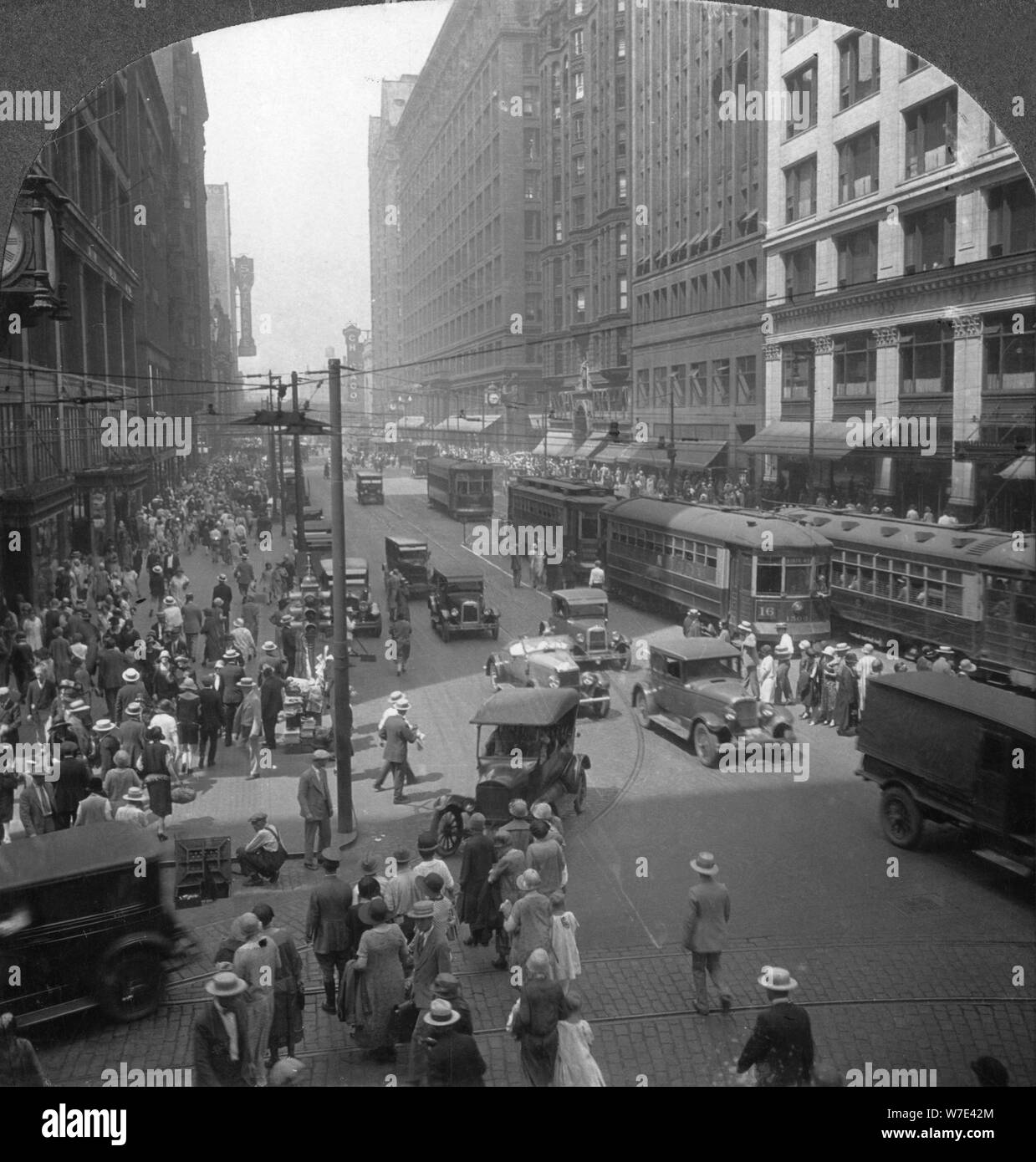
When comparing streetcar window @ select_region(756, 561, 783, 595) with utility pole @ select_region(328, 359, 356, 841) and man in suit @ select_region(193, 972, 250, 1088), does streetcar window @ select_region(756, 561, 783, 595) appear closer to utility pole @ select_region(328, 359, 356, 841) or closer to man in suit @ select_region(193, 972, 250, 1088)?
utility pole @ select_region(328, 359, 356, 841)

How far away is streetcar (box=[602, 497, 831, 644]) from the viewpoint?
18469mm

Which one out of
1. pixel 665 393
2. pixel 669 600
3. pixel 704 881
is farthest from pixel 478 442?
pixel 704 881

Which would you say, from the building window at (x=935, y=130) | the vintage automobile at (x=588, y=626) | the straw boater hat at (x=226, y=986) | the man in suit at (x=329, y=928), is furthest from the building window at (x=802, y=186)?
the straw boater hat at (x=226, y=986)

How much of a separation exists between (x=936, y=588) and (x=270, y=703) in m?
12.4

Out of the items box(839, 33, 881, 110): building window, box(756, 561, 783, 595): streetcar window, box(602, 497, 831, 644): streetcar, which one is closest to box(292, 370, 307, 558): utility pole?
box(602, 497, 831, 644): streetcar

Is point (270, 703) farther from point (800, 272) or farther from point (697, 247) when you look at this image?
point (800, 272)

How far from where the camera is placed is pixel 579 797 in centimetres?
1424

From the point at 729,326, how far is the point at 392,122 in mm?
5644

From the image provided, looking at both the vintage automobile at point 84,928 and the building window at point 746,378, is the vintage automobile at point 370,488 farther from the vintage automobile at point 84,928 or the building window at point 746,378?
the vintage automobile at point 84,928

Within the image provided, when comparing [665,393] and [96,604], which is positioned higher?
[665,393]

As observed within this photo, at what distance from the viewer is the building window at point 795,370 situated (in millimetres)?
15938

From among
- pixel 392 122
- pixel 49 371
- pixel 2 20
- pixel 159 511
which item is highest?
pixel 392 122

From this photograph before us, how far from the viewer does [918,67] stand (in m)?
12.5
